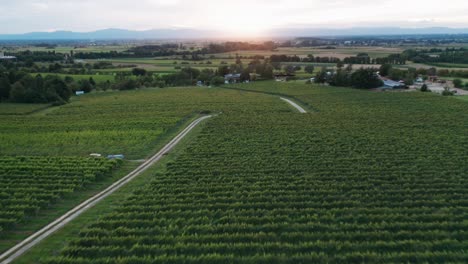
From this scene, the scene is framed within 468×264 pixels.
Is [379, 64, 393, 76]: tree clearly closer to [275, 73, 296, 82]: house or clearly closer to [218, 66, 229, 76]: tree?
[275, 73, 296, 82]: house

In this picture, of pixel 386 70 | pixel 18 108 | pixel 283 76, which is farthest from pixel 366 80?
pixel 18 108

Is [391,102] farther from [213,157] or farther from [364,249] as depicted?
[364,249]

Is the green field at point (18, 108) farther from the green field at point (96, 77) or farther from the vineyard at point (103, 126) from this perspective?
the green field at point (96, 77)

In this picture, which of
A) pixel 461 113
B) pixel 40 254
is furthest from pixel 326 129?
pixel 40 254

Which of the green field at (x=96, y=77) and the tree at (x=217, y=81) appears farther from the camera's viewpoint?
the tree at (x=217, y=81)

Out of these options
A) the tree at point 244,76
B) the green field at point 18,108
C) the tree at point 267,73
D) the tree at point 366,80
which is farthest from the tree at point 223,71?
the green field at point 18,108

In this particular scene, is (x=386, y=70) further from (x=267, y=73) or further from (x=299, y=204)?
(x=299, y=204)
